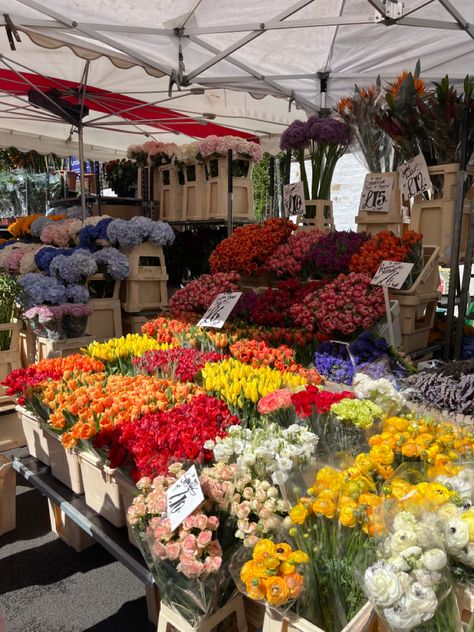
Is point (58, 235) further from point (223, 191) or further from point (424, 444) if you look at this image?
point (424, 444)

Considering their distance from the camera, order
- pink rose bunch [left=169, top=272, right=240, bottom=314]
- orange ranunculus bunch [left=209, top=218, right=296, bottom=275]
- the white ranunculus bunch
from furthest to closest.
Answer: orange ranunculus bunch [left=209, top=218, right=296, bottom=275]
pink rose bunch [left=169, top=272, right=240, bottom=314]
the white ranunculus bunch

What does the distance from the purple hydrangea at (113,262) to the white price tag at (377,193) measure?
198 cm

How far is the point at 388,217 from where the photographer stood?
10.6 ft

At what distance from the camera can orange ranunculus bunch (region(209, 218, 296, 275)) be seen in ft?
11.2

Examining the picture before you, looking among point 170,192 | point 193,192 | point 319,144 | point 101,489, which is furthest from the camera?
point 170,192

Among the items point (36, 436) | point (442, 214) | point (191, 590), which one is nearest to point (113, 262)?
point (36, 436)

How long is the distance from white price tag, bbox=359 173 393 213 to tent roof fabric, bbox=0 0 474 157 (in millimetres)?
1261

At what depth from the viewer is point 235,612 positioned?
137 cm

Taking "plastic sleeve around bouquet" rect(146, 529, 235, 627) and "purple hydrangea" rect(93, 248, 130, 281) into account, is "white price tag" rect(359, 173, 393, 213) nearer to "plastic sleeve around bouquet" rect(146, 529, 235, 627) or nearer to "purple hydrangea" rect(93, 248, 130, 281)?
"purple hydrangea" rect(93, 248, 130, 281)

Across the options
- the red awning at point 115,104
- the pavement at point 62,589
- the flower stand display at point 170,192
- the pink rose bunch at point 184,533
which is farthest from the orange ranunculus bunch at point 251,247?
the red awning at point 115,104

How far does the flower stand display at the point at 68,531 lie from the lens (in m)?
2.34

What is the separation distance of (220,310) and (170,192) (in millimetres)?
2801

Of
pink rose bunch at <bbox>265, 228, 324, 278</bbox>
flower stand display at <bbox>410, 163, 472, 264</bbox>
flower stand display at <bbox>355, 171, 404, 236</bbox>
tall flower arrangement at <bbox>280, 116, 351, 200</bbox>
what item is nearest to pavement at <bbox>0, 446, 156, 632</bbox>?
pink rose bunch at <bbox>265, 228, 324, 278</bbox>

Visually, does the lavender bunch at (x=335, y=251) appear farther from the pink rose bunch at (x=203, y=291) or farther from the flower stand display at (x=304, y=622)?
the flower stand display at (x=304, y=622)
